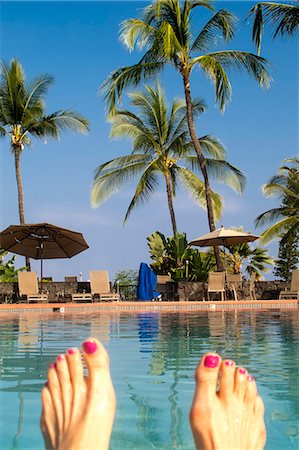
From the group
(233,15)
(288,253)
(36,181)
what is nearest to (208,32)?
(233,15)

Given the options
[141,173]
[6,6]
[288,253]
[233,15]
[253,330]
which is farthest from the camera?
[288,253]

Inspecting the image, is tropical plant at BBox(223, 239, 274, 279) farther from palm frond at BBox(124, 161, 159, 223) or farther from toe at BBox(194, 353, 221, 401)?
toe at BBox(194, 353, 221, 401)

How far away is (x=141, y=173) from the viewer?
21219mm

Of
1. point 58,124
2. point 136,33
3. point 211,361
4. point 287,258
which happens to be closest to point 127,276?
point 58,124

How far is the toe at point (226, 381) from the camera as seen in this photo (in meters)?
2.26

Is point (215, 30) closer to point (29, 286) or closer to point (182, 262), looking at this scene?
point (182, 262)

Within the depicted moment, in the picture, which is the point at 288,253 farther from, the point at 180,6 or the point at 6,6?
the point at 6,6

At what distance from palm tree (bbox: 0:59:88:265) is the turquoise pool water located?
1296 cm

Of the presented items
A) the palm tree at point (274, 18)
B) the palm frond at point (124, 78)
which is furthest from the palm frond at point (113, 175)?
the palm tree at point (274, 18)

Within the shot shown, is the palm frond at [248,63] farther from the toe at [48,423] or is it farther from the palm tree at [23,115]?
the toe at [48,423]

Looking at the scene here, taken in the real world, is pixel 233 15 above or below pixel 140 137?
above

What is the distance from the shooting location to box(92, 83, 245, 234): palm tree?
68.4 ft

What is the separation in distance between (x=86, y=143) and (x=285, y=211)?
818 centimetres

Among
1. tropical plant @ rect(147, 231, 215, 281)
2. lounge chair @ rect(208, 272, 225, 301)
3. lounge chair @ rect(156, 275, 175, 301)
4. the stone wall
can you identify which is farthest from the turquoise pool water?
tropical plant @ rect(147, 231, 215, 281)
